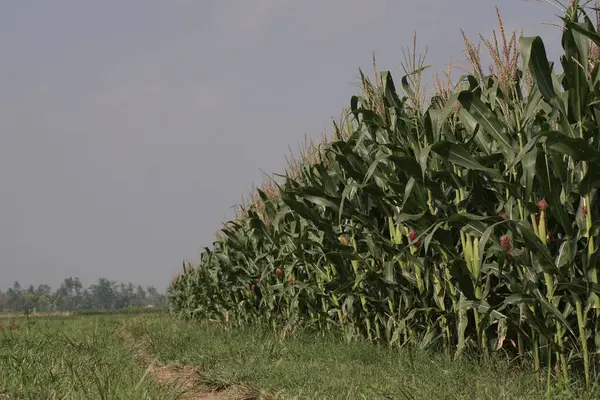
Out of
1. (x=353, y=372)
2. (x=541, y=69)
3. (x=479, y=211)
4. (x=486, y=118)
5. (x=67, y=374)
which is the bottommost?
(x=353, y=372)

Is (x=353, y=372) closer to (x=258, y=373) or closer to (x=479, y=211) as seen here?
(x=258, y=373)

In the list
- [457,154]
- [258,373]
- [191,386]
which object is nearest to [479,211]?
[457,154]

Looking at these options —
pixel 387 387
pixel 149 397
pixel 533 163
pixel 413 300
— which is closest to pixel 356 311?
pixel 413 300

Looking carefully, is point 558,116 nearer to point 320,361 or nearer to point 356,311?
point 320,361

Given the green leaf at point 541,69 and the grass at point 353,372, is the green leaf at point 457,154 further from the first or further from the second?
the grass at point 353,372

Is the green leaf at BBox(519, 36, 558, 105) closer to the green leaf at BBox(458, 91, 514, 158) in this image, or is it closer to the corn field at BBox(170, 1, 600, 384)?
the corn field at BBox(170, 1, 600, 384)

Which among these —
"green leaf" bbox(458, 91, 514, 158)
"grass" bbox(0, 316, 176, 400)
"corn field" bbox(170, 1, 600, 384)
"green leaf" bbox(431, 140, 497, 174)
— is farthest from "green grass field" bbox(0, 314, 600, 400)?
"green leaf" bbox(458, 91, 514, 158)

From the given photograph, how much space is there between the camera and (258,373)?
4828 mm

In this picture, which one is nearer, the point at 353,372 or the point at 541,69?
the point at 541,69

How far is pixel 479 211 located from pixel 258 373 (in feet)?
6.96

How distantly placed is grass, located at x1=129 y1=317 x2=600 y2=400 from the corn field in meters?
0.28

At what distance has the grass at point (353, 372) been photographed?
361cm

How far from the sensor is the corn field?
3.89 metres

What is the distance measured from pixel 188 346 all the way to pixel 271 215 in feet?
7.06
